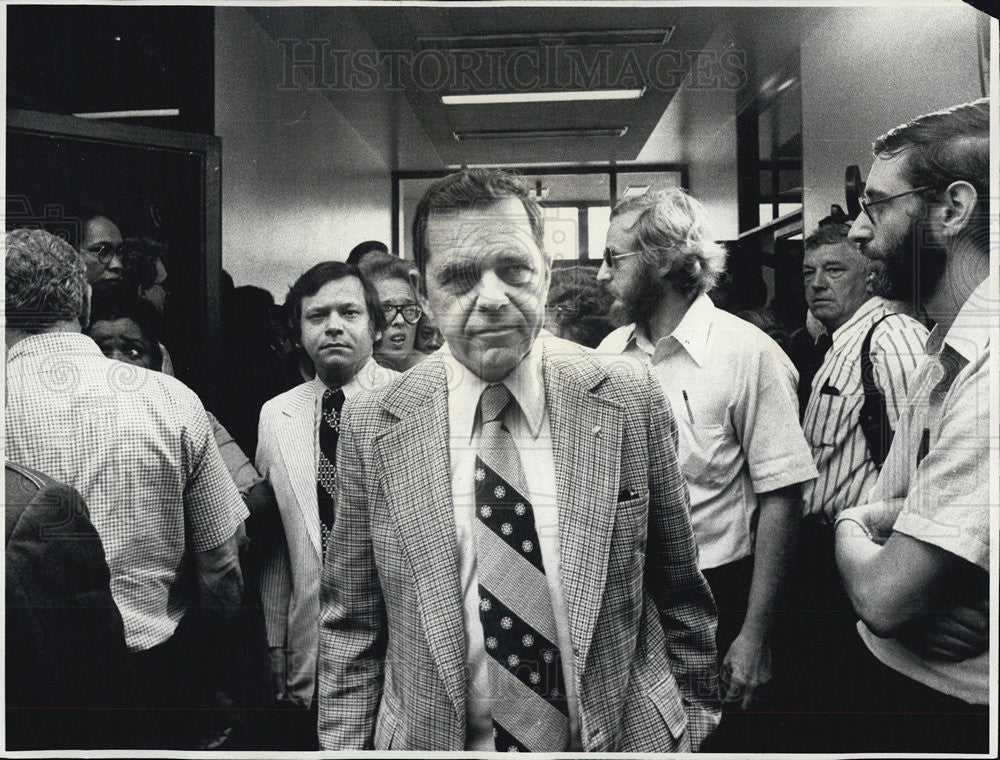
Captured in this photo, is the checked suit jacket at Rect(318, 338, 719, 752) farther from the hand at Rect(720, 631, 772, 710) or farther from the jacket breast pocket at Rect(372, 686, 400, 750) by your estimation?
the hand at Rect(720, 631, 772, 710)

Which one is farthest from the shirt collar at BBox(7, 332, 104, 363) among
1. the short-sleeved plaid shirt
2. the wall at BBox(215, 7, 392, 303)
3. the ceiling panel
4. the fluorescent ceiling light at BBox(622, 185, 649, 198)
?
the fluorescent ceiling light at BBox(622, 185, 649, 198)

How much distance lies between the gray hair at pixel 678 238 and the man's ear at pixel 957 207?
740 millimetres

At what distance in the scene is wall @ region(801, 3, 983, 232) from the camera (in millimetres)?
3068

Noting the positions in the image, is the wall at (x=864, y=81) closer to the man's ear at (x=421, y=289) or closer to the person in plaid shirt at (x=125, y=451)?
the man's ear at (x=421, y=289)

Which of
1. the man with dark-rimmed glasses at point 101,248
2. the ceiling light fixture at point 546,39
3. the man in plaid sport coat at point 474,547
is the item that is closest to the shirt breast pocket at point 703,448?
the man in plaid sport coat at point 474,547

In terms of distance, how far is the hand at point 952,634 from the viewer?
10.3ft

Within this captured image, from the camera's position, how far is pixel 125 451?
10.4 ft

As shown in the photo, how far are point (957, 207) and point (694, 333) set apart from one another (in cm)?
94

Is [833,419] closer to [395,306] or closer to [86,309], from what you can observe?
[395,306]

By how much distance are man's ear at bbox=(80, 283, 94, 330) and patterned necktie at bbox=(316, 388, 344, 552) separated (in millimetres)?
829

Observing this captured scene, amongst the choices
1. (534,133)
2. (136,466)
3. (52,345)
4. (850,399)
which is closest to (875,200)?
(850,399)

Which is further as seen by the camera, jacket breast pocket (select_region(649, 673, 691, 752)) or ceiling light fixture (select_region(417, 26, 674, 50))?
ceiling light fixture (select_region(417, 26, 674, 50))

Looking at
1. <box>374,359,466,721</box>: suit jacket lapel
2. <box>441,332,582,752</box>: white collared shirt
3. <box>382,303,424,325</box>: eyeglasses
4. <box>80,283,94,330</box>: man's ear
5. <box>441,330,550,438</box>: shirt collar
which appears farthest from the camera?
<box>80,283,94,330</box>: man's ear

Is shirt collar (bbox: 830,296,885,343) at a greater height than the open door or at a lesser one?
lesser
